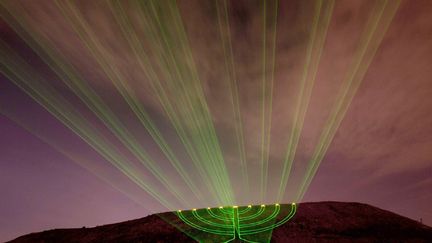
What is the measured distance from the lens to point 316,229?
2502 cm

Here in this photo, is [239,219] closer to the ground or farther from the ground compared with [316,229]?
farther from the ground

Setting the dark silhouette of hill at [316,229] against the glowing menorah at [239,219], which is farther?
the glowing menorah at [239,219]

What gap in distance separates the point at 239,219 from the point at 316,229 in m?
7.26

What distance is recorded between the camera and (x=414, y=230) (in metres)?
24.8

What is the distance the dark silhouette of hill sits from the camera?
78.0 ft

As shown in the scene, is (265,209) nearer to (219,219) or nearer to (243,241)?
(219,219)

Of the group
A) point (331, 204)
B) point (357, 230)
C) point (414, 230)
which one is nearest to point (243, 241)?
point (357, 230)

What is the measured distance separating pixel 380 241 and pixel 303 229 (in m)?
5.70

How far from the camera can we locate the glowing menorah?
25.6 meters

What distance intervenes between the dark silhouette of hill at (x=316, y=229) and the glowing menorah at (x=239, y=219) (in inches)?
48.1

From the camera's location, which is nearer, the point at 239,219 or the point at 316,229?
the point at 316,229

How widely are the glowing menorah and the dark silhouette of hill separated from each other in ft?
4.01

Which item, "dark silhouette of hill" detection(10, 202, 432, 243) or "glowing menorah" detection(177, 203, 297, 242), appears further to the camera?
"glowing menorah" detection(177, 203, 297, 242)

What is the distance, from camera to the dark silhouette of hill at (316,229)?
936 inches
